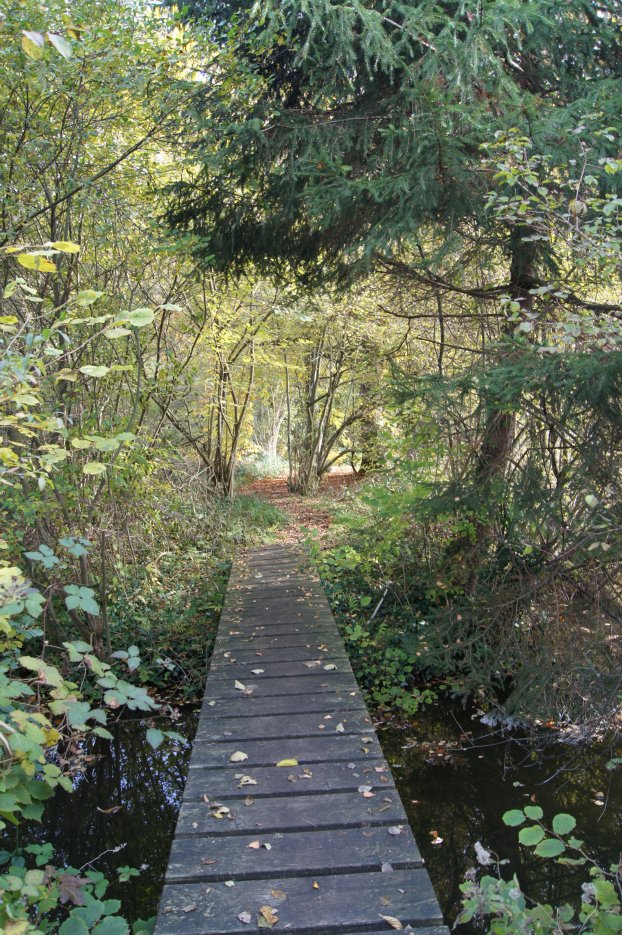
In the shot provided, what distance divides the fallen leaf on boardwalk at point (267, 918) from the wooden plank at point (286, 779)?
2.55 feet

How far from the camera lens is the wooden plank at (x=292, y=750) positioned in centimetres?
352

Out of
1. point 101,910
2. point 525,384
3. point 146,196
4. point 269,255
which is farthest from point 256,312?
point 101,910

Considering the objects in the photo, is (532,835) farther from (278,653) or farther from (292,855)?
(278,653)

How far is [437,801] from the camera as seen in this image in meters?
4.83

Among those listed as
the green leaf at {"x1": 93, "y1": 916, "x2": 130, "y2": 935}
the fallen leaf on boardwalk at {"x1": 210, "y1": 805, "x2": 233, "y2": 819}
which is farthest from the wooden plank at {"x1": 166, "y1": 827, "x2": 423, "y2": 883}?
the green leaf at {"x1": 93, "y1": 916, "x2": 130, "y2": 935}

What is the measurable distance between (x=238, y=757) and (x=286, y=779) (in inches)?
13.4

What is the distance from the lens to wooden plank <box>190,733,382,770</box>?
11.5 feet

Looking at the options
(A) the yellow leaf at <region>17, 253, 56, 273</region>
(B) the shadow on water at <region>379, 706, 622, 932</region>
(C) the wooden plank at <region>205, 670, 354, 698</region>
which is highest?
(A) the yellow leaf at <region>17, 253, 56, 273</region>

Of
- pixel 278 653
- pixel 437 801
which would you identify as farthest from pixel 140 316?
pixel 437 801

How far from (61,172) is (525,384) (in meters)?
3.70

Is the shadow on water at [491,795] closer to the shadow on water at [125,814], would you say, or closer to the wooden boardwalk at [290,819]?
the wooden boardwalk at [290,819]

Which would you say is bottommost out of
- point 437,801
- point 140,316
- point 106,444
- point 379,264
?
point 437,801

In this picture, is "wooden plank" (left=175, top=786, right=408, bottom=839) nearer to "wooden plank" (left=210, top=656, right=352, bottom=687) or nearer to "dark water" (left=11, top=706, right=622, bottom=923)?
"dark water" (left=11, top=706, right=622, bottom=923)

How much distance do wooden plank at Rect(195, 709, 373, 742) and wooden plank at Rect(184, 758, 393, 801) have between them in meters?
0.34
